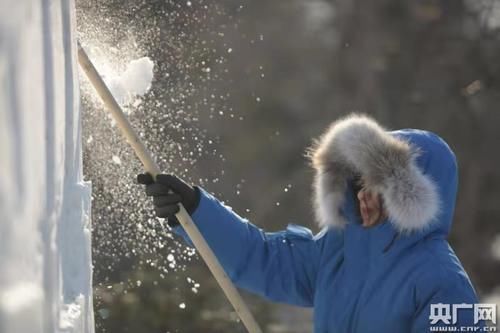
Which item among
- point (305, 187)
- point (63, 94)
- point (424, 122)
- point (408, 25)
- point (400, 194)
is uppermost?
point (408, 25)

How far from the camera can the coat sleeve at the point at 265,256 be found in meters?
2.80

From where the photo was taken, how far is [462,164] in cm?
774

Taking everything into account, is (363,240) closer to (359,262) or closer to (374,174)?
(359,262)

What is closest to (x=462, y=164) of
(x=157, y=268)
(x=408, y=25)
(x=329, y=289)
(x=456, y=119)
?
(x=456, y=119)

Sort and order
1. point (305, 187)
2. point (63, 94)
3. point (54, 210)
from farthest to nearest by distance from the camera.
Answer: point (305, 187)
point (63, 94)
point (54, 210)

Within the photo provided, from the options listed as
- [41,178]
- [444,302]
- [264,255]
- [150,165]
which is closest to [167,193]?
[150,165]

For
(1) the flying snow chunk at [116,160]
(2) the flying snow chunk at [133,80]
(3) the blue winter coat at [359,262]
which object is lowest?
(3) the blue winter coat at [359,262]

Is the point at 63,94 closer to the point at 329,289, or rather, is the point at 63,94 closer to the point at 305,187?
the point at 329,289

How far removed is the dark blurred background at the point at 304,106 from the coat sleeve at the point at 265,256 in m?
2.63

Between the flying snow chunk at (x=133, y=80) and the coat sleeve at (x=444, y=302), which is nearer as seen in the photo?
the coat sleeve at (x=444, y=302)

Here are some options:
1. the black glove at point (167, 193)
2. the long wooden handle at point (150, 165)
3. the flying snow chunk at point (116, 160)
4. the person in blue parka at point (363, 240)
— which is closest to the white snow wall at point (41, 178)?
the long wooden handle at point (150, 165)

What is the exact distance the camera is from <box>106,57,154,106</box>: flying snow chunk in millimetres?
2920

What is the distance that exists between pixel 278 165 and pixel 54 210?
5.60 m
